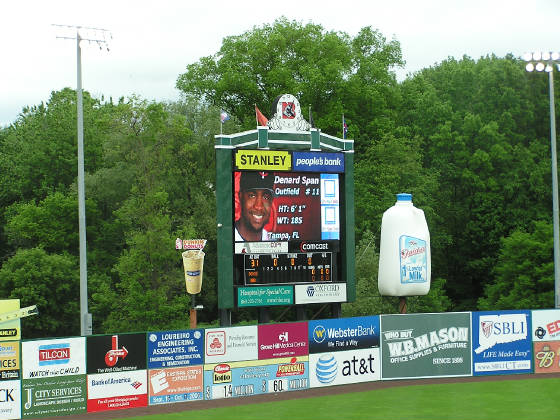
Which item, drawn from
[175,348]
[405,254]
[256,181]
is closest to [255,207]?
[256,181]

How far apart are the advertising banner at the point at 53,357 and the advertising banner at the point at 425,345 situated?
30.9 feet

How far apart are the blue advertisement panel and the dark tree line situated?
557 inches

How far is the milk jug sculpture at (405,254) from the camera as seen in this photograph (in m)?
24.9

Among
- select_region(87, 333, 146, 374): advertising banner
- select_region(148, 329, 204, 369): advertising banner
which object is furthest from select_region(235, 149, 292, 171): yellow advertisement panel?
select_region(87, 333, 146, 374): advertising banner

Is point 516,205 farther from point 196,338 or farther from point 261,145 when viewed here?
point 196,338

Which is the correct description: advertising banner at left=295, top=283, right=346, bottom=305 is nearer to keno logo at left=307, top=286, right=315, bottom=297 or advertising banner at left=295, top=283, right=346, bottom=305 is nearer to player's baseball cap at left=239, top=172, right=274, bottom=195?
keno logo at left=307, top=286, right=315, bottom=297

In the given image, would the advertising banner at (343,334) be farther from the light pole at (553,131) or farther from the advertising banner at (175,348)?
the light pole at (553,131)

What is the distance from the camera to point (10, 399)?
18.3 metres

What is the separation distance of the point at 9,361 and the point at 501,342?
15190mm

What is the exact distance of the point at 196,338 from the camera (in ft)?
68.7

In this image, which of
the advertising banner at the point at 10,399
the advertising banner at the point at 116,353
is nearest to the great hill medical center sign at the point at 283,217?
the advertising banner at the point at 116,353

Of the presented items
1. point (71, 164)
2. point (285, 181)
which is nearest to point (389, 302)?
point (285, 181)

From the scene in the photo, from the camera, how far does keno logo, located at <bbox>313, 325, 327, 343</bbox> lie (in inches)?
894

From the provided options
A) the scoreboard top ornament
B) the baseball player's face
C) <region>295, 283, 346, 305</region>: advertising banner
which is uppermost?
the scoreboard top ornament
